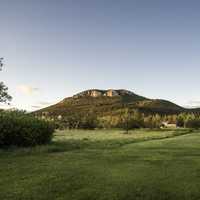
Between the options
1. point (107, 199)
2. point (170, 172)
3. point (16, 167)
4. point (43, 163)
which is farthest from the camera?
point (43, 163)

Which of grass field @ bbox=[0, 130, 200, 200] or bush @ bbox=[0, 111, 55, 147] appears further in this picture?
bush @ bbox=[0, 111, 55, 147]

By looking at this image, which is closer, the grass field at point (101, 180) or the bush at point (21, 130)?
the grass field at point (101, 180)

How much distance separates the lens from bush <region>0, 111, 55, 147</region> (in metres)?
26.3

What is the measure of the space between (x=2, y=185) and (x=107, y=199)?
4.18 meters

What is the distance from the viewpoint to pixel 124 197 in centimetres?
990

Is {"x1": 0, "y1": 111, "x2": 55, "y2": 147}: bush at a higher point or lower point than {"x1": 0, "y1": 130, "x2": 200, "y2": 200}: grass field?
higher

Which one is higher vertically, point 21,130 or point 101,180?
point 21,130

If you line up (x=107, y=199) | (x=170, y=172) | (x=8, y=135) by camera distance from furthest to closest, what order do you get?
1. (x=8, y=135)
2. (x=170, y=172)
3. (x=107, y=199)

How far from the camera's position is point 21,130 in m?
27.5

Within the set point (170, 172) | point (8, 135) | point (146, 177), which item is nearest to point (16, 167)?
point (146, 177)

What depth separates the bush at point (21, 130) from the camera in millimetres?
26297

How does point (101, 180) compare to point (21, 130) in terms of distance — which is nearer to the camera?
point (101, 180)

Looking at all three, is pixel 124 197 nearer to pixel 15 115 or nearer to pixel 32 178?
pixel 32 178

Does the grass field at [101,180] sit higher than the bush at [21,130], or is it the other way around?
the bush at [21,130]
